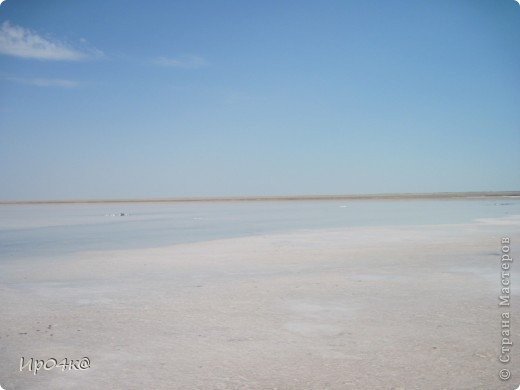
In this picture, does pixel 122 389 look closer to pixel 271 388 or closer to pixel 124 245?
pixel 271 388

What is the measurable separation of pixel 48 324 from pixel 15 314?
592 millimetres

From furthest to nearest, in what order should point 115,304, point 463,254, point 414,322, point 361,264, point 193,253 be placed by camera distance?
1. point 193,253
2. point 463,254
3. point 361,264
4. point 115,304
5. point 414,322

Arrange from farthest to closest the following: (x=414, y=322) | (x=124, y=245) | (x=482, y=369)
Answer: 1. (x=124, y=245)
2. (x=414, y=322)
3. (x=482, y=369)

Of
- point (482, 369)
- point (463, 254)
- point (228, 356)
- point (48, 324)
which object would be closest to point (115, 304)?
point (48, 324)

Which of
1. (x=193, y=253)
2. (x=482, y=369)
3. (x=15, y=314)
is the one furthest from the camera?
(x=193, y=253)

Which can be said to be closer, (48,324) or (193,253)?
(48,324)

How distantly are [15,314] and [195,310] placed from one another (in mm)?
1717

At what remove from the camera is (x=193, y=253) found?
9320mm

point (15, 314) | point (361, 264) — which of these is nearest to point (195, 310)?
point (15, 314)

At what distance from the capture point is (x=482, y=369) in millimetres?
3297

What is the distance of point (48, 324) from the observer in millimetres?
4473

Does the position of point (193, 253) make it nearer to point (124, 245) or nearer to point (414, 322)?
point (124, 245)

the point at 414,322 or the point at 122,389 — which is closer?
the point at 122,389

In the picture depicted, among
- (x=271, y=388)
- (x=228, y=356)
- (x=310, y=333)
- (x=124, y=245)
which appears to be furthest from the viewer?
(x=124, y=245)
